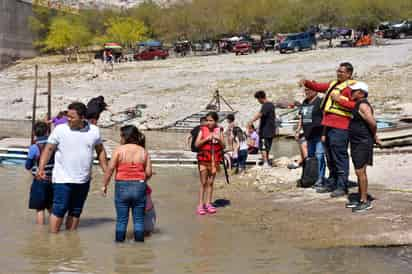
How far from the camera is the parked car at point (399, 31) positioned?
2499 inches

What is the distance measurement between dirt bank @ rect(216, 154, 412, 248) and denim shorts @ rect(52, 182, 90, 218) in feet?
6.96

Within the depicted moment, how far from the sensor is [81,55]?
70.1 metres

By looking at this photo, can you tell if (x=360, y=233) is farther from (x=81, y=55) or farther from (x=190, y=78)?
(x=81, y=55)

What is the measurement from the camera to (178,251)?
314 inches

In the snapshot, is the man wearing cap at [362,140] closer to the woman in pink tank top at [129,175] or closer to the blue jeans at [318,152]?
the blue jeans at [318,152]

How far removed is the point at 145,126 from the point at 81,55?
43.4 m

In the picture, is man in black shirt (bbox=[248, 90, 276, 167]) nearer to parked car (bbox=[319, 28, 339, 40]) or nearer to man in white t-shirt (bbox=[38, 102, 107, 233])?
man in white t-shirt (bbox=[38, 102, 107, 233])

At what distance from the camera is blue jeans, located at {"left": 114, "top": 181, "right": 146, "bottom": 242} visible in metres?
7.97

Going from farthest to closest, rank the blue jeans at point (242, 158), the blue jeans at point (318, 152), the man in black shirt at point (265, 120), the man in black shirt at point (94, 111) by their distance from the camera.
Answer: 1. the blue jeans at point (242, 158)
2. the man in black shirt at point (265, 120)
3. the blue jeans at point (318, 152)
4. the man in black shirt at point (94, 111)

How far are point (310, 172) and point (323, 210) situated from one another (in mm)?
1689

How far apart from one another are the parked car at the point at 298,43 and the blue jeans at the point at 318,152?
4340cm

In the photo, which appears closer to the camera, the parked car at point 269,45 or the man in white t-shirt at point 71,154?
the man in white t-shirt at point 71,154

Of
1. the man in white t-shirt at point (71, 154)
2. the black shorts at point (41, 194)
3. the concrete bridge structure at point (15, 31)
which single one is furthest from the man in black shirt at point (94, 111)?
the concrete bridge structure at point (15, 31)

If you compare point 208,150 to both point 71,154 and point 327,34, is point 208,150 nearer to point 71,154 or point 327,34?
point 71,154
